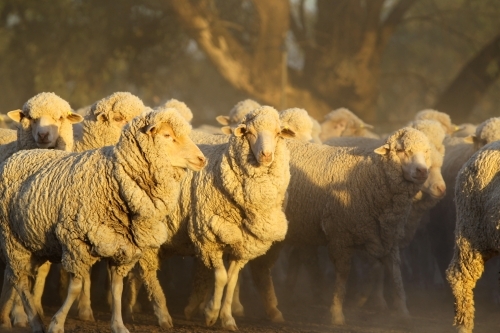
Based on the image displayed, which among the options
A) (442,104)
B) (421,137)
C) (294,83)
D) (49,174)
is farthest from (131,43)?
(49,174)

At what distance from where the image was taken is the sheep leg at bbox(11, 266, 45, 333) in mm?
7270

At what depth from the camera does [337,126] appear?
14258mm

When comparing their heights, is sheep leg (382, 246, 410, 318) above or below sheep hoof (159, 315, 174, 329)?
above

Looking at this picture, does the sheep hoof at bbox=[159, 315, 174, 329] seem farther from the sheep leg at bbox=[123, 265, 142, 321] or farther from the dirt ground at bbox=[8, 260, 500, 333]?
the sheep leg at bbox=[123, 265, 142, 321]

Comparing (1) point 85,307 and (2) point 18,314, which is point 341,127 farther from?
(2) point 18,314

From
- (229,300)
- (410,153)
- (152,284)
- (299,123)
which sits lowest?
(229,300)

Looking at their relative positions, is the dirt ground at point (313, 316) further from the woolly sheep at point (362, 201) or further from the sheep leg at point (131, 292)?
the woolly sheep at point (362, 201)

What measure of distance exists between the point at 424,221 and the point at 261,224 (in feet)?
13.5

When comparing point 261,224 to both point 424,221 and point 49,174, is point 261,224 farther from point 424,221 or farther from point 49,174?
point 424,221

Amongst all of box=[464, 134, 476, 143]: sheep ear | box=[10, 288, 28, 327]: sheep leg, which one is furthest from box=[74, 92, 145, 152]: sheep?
box=[464, 134, 476, 143]: sheep ear

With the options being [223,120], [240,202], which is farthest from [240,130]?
[223,120]

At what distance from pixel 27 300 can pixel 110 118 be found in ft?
8.94

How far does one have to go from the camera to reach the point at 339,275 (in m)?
9.38

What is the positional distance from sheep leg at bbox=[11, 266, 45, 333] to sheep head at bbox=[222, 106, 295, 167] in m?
2.08
